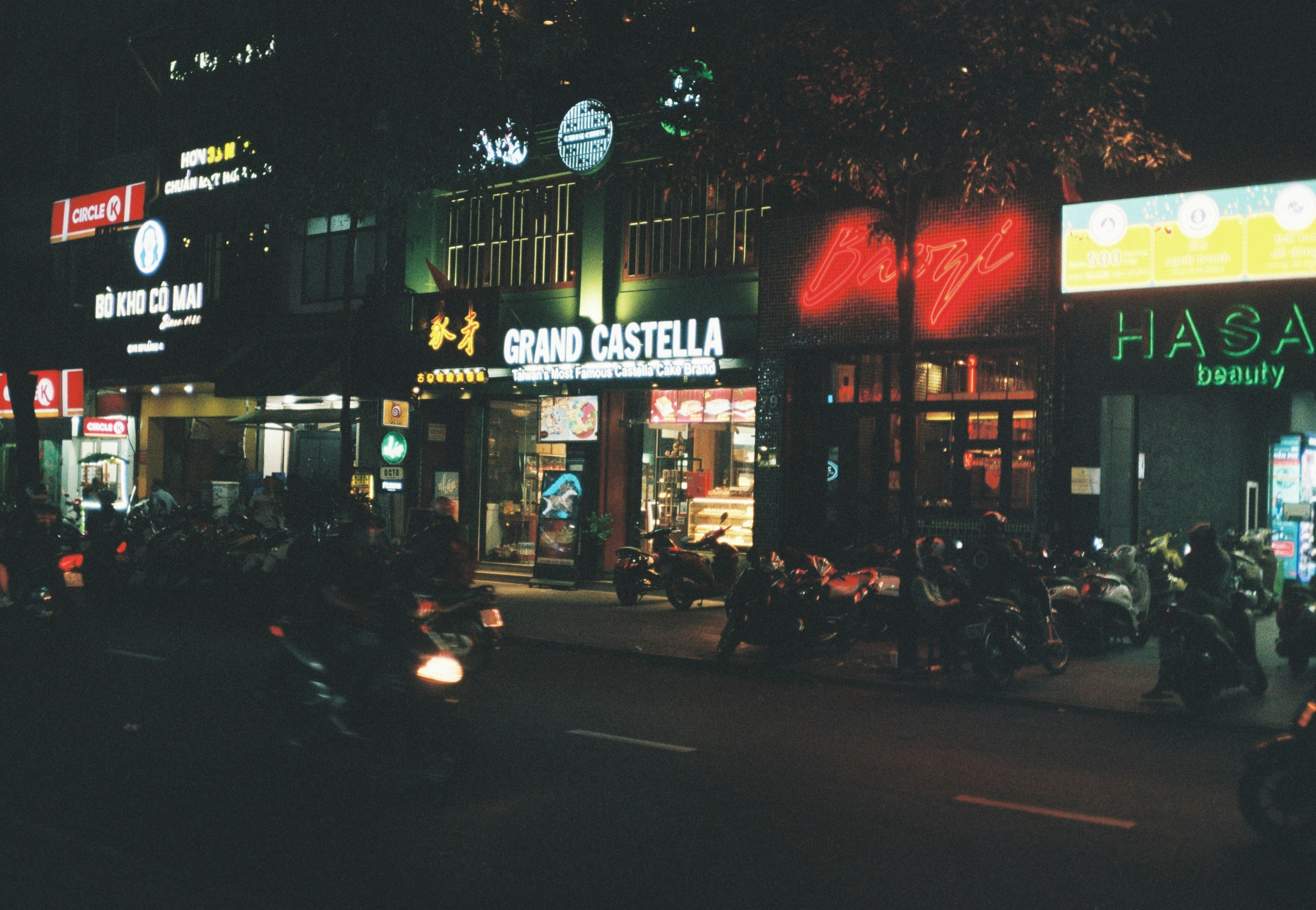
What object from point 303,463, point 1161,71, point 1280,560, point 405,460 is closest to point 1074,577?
point 1280,560

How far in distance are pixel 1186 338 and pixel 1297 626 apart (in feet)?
17.8

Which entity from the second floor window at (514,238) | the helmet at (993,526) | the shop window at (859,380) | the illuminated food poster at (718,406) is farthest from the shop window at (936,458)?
the second floor window at (514,238)

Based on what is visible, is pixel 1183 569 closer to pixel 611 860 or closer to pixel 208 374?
pixel 611 860

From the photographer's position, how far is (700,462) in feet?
67.2

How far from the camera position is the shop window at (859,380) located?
59.5 ft

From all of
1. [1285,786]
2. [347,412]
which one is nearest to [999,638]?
[1285,786]

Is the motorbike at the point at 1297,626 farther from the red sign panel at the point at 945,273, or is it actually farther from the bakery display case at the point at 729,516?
the bakery display case at the point at 729,516

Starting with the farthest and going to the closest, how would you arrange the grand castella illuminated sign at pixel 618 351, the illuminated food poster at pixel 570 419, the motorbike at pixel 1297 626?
the illuminated food poster at pixel 570 419, the grand castella illuminated sign at pixel 618 351, the motorbike at pixel 1297 626

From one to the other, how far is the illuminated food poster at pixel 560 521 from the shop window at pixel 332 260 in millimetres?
6787

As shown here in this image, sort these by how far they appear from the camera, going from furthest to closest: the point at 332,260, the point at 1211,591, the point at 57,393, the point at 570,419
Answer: the point at 57,393
the point at 332,260
the point at 570,419
the point at 1211,591

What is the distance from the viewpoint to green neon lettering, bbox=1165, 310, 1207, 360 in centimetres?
1442

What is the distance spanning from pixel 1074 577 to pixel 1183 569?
3362mm

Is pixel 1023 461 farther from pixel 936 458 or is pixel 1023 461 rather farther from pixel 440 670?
pixel 440 670

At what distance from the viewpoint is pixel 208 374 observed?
83.1 ft
